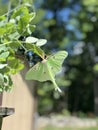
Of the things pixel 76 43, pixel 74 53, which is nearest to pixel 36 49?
pixel 76 43

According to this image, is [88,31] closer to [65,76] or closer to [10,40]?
[65,76]

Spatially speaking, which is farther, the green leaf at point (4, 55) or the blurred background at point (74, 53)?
the blurred background at point (74, 53)

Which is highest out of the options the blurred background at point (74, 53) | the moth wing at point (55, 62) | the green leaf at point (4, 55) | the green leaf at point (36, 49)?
the blurred background at point (74, 53)

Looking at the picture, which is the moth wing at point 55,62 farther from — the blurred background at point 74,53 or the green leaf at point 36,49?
the blurred background at point 74,53

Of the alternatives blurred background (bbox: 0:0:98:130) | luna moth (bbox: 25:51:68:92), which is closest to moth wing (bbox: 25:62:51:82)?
luna moth (bbox: 25:51:68:92)

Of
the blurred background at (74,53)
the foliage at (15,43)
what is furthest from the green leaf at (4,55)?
the blurred background at (74,53)
